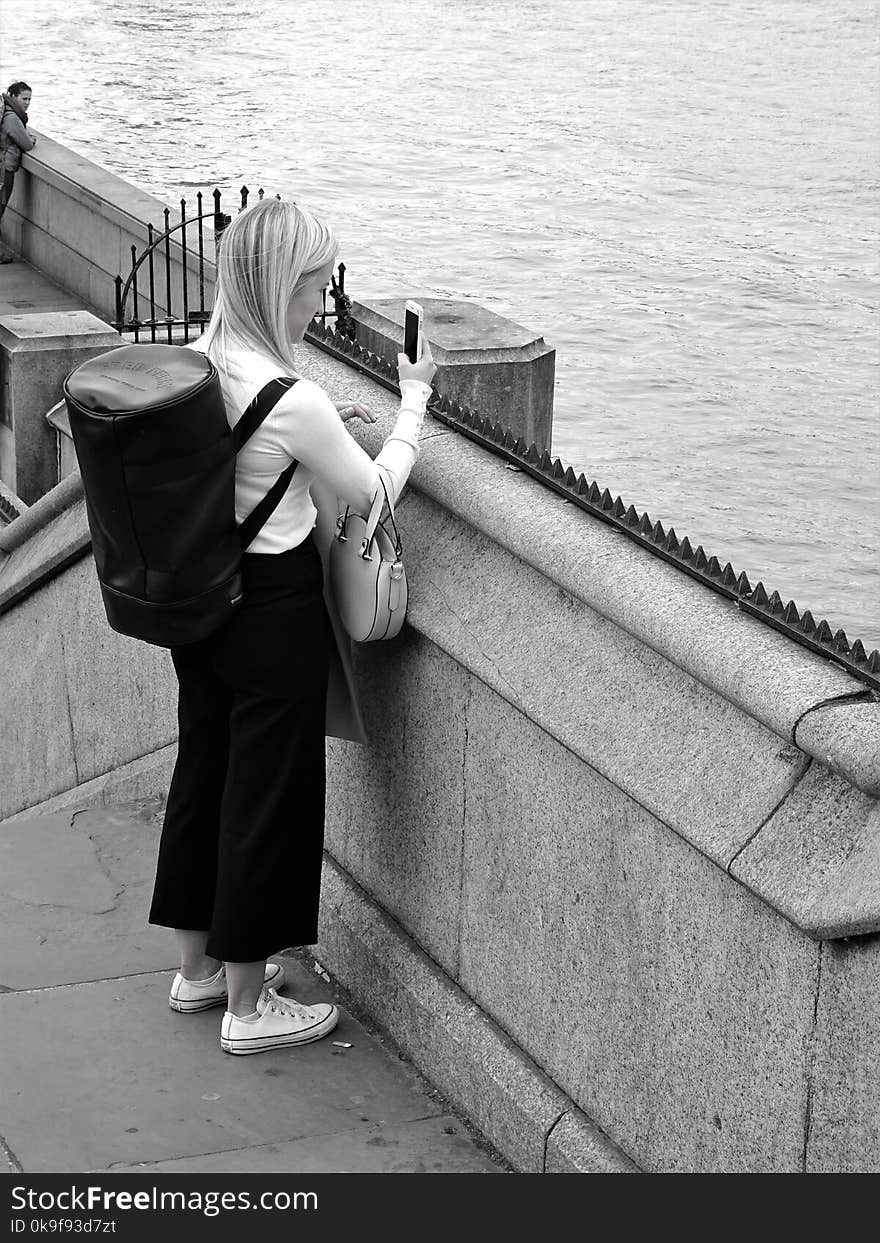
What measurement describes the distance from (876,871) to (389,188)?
1031 inches

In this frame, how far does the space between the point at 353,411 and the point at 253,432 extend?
53 centimetres

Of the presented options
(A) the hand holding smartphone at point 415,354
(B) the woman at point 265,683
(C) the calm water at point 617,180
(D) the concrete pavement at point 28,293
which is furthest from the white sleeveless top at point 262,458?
(D) the concrete pavement at point 28,293

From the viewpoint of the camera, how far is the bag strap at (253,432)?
128 inches

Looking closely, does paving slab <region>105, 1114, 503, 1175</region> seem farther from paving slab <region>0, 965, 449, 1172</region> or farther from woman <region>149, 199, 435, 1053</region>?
woman <region>149, 199, 435, 1053</region>

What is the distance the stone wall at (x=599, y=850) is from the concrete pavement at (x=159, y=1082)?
0.36ft

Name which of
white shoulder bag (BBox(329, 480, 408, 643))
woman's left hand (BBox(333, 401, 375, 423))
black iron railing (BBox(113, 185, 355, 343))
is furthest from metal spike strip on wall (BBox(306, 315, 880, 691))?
black iron railing (BBox(113, 185, 355, 343))

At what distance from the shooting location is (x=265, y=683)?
3488mm

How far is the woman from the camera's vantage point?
10.7 ft

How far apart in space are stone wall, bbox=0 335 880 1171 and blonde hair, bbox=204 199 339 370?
498mm

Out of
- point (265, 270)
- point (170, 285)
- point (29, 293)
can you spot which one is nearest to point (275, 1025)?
point (265, 270)

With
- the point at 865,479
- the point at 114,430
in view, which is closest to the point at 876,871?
the point at 114,430

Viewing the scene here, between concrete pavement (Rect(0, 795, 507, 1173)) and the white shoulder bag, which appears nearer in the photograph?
concrete pavement (Rect(0, 795, 507, 1173))

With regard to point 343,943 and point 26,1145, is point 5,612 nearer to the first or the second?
point 343,943

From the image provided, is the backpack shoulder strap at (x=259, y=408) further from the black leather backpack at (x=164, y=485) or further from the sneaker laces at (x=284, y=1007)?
the sneaker laces at (x=284, y=1007)
